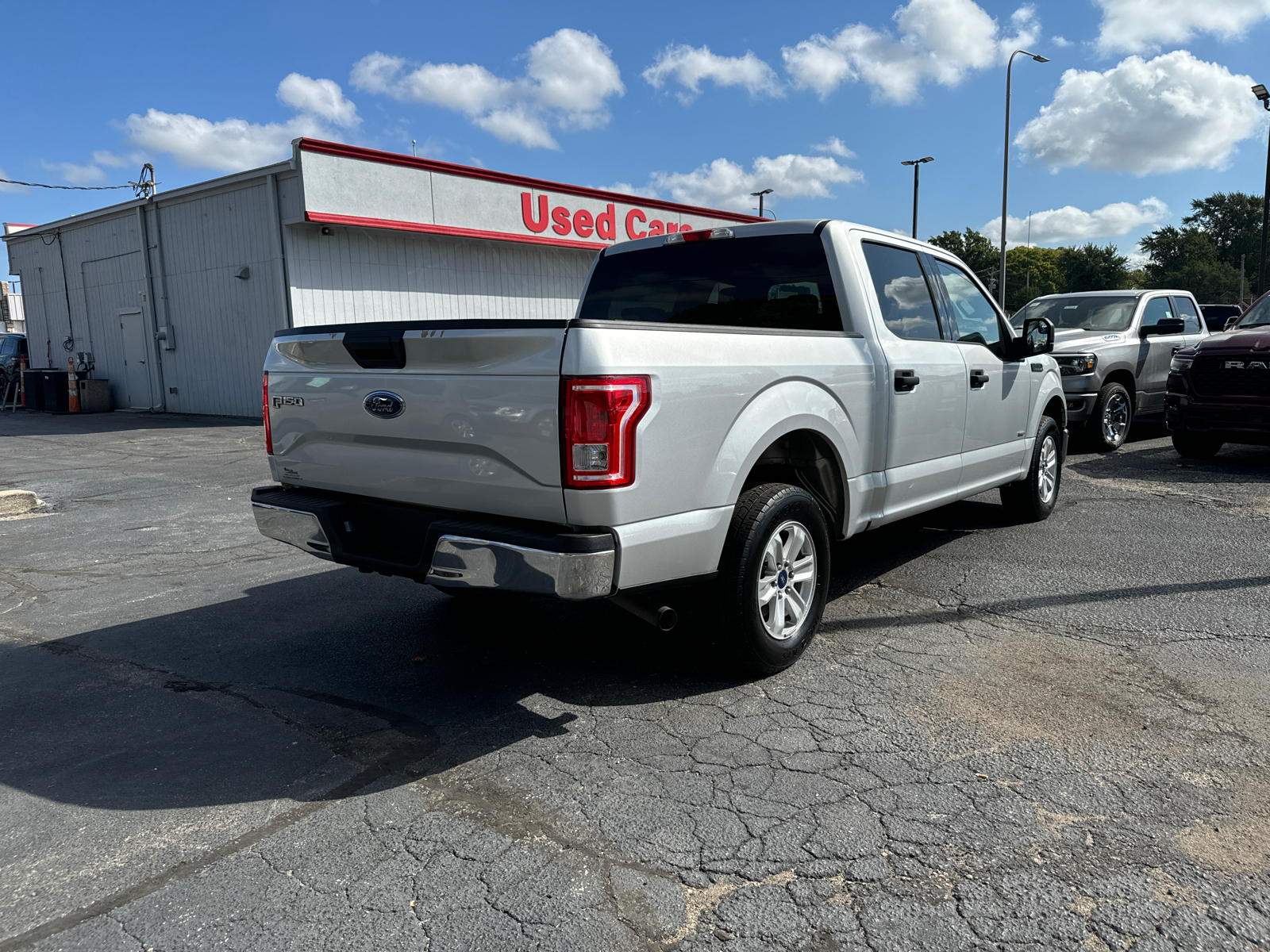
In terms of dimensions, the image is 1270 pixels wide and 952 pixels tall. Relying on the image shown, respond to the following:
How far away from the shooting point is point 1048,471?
6.97m

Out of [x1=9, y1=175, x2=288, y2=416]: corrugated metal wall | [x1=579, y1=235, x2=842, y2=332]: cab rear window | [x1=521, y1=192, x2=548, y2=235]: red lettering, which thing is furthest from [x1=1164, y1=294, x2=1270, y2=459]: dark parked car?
[x1=9, y1=175, x2=288, y2=416]: corrugated metal wall

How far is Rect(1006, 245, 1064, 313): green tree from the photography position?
105 meters

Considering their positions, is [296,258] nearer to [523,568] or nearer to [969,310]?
[969,310]

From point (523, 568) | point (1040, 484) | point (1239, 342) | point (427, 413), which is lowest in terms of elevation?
point (1040, 484)

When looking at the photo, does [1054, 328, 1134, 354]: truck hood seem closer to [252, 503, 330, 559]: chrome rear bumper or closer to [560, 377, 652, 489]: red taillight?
[560, 377, 652, 489]: red taillight

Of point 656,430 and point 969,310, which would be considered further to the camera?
point 969,310

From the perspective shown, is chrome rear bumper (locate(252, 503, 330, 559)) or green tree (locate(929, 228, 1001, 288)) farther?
green tree (locate(929, 228, 1001, 288))

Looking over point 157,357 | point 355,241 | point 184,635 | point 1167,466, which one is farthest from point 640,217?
point 184,635

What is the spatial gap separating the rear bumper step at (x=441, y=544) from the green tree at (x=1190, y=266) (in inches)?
3324

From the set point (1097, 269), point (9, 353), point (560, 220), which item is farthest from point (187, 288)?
point (1097, 269)

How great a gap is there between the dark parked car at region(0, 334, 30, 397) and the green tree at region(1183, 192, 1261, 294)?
98108mm

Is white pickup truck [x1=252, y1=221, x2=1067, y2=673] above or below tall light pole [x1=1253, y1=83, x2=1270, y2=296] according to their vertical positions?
below

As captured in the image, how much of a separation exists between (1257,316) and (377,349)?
1045 centimetres

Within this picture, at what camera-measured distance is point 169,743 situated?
3.38 meters
